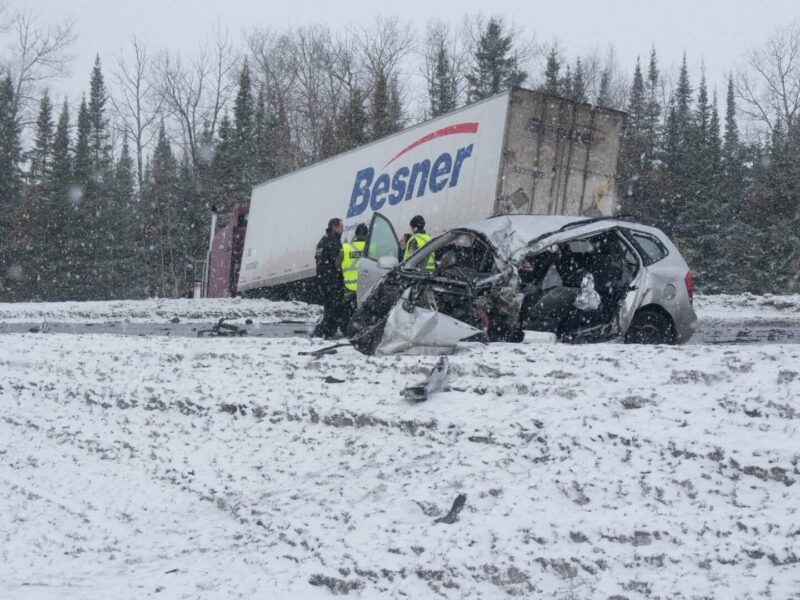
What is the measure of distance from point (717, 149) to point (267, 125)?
1023 inches

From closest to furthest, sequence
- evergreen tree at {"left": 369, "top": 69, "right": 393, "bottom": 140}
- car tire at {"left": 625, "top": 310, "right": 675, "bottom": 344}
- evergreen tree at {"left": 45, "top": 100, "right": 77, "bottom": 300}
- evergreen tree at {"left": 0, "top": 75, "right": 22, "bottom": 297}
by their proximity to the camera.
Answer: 1. car tire at {"left": 625, "top": 310, "right": 675, "bottom": 344}
2. evergreen tree at {"left": 369, "top": 69, "right": 393, "bottom": 140}
3. evergreen tree at {"left": 0, "top": 75, "right": 22, "bottom": 297}
4. evergreen tree at {"left": 45, "top": 100, "right": 77, "bottom": 300}

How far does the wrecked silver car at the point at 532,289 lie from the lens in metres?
7.72

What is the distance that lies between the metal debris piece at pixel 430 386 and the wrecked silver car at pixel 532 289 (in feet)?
3.20

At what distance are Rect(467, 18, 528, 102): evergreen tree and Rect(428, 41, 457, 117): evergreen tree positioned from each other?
262 cm

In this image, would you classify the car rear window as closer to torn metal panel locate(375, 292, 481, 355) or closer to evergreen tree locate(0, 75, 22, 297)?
torn metal panel locate(375, 292, 481, 355)

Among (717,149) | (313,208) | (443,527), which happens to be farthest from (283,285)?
(717,149)

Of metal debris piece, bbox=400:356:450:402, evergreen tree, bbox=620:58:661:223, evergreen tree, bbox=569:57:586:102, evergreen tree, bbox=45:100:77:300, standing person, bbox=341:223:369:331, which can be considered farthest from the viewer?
evergreen tree, bbox=569:57:586:102

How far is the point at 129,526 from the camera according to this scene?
5.63 meters

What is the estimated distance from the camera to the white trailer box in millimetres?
14625

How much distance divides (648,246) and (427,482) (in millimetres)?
4357

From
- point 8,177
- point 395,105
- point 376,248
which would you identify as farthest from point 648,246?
point 8,177

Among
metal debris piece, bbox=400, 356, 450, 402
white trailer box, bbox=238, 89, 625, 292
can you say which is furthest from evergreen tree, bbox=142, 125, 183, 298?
metal debris piece, bbox=400, 356, 450, 402

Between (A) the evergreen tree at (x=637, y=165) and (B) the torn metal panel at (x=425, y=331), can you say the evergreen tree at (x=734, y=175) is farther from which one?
(B) the torn metal panel at (x=425, y=331)

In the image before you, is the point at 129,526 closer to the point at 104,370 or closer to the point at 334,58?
the point at 104,370
